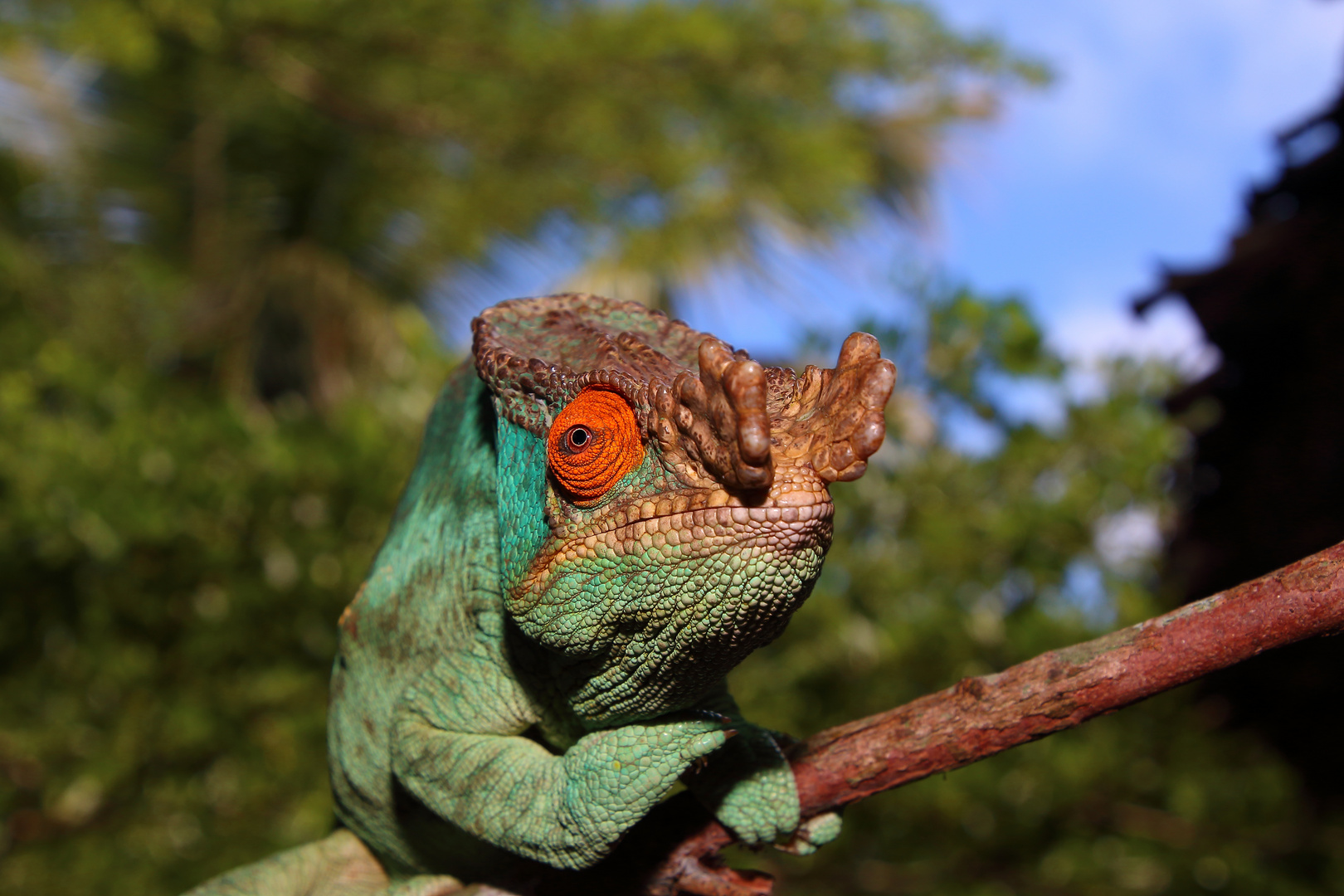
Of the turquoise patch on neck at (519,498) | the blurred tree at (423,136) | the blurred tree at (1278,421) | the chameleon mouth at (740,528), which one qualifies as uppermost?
the blurred tree at (423,136)

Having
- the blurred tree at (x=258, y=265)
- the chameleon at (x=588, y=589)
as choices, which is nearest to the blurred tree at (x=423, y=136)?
the blurred tree at (x=258, y=265)

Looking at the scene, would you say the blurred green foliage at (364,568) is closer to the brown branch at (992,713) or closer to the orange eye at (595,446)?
the brown branch at (992,713)

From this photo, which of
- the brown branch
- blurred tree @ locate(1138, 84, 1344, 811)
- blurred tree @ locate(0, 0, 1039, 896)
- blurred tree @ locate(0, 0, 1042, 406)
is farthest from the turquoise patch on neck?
blurred tree @ locate(0, 0, 1042, 406)

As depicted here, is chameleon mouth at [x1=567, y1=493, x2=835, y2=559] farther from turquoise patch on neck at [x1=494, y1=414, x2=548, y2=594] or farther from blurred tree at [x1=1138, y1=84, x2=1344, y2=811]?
blurred tree at [x1=1138, y1=84, x2=1344, y2=811]

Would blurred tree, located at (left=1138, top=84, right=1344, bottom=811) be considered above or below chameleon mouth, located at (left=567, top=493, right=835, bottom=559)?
above

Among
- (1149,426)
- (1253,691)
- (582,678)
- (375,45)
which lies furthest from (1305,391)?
(375,45)

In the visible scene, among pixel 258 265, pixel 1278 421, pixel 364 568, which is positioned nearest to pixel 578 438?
pixel 1278 421

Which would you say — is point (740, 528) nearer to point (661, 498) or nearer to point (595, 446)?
point (661, 498)
